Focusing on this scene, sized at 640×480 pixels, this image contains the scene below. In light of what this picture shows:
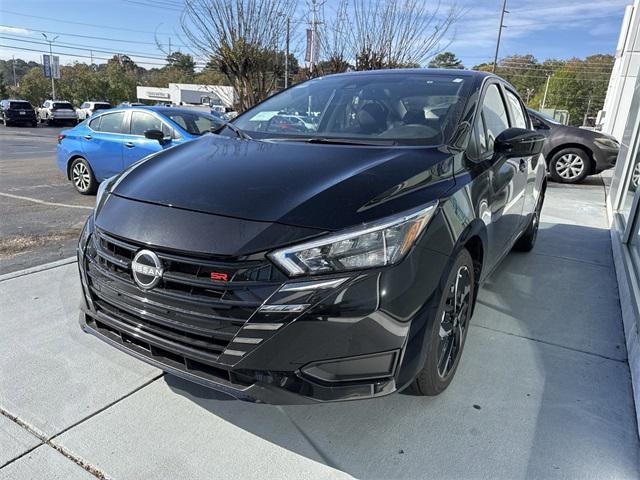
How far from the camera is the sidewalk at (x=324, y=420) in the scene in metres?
1.97

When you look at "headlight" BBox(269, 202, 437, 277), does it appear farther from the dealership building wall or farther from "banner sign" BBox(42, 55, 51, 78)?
"banner sign" BBox(42, 55, 51, 78)

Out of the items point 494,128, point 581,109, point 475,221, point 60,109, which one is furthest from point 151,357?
point 581,109

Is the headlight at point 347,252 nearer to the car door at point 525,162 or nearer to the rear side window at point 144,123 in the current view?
the car door at point 525,162

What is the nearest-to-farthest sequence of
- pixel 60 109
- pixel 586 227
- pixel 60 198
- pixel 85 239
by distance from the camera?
pixel 85 239 < pixel 586 227 < pixel 60 198 < pixel 60 109

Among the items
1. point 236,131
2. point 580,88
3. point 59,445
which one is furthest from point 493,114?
point 580,88

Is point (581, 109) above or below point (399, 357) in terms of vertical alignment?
above

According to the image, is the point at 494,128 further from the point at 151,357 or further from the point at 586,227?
the point at 586,227

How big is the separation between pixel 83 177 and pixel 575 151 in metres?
9.82

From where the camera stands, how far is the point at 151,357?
1998 mm

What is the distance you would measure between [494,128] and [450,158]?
95 centimetres

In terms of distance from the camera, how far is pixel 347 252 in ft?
5.78

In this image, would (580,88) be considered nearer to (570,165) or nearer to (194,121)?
(570,165)

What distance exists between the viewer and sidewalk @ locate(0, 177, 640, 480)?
197cm

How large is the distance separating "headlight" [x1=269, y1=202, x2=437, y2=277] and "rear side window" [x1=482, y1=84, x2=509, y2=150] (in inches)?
58.0
